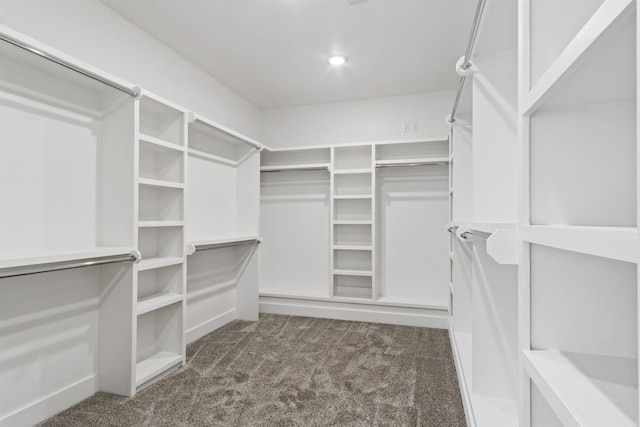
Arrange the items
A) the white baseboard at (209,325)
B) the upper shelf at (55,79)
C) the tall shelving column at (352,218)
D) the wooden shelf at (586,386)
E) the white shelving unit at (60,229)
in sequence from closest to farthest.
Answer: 1. the wooden shelf at (586,386)
2. the upper shelf at (55,79)
3. the white shelving unit at (60,229)
4. the white baseboard at (209,325)
5. the tall shelving column at (352,218)

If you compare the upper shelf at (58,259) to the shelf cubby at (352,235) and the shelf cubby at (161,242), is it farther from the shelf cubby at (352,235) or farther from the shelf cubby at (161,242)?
the shelf cubby at (352,235)

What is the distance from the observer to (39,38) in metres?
1.86

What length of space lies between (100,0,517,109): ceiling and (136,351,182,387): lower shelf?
235 centimetres

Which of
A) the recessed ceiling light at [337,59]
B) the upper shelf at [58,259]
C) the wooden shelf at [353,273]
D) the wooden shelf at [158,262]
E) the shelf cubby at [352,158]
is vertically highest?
the recessed ceiling light at [337,59]

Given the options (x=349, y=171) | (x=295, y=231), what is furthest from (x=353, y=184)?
(x=295, y=231)

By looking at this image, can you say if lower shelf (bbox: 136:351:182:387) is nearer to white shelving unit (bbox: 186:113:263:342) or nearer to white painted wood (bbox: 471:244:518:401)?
white shelving unit (bbox: 186:113:263:342)

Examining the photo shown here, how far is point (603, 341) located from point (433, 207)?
9.74ft

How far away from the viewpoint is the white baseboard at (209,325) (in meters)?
3.02

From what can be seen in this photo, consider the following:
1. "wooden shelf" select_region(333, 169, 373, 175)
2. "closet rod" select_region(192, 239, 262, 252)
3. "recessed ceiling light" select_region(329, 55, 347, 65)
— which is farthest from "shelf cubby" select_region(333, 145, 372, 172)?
"closet rod" select_region(192, 239, 262, 252)

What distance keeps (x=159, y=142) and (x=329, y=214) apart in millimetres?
2141

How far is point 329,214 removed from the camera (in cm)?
401

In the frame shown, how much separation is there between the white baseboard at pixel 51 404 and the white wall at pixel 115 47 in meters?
1.94

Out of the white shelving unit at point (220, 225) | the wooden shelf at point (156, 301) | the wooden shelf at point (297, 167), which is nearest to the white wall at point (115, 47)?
the white shelving unit at point (220, 225)

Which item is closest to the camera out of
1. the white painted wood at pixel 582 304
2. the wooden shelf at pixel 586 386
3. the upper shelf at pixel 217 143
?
the wooden shelf at pixel 586 386
